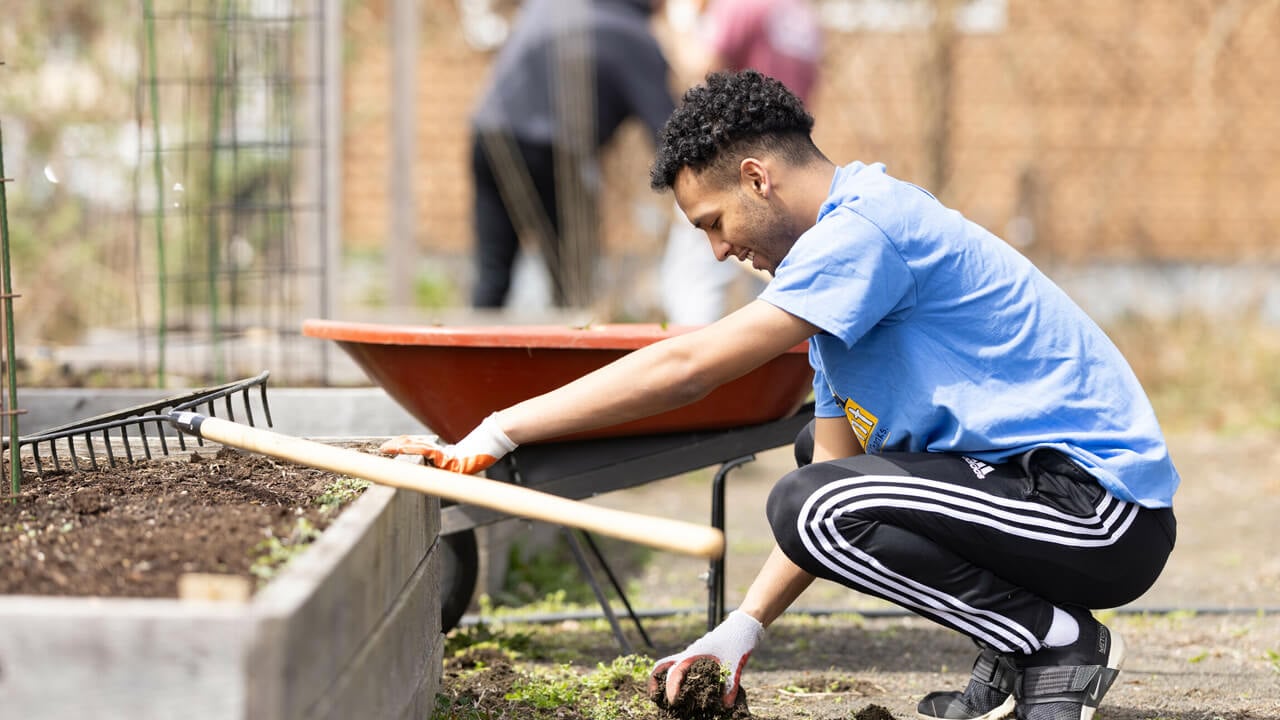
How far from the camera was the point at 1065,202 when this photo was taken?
29.4 feet

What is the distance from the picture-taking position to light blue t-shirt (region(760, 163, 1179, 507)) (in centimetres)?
213

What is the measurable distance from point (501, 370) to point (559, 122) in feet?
11.5

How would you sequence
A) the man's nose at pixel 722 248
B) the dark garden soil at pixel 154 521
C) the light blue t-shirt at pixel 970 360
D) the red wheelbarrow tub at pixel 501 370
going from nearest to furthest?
the dark garden soil at pixel 154 521, the light blue t-shirt at pixel 970 360, the man's nose at pixel 722 248, the red wheelbarrow tub at pixel 501 370

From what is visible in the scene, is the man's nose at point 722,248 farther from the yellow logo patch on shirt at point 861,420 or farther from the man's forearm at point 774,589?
the man's forearm at point 774,589

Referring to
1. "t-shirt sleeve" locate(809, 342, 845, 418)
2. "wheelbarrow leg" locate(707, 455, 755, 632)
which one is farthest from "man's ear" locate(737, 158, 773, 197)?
"wheelbarrow leg" locate(707, 455, 755, 632)

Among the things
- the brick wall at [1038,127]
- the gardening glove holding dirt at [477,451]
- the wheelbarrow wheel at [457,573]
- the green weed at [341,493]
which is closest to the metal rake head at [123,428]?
the green weed at [341,493]

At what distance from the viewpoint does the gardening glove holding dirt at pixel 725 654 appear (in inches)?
91.2

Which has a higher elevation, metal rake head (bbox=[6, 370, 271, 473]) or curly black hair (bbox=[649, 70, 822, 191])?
curly black hair (bbox=[649, 70, 822, 191])

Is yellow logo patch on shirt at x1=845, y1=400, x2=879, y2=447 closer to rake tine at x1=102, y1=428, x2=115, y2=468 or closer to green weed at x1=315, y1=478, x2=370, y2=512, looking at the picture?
green weed at x1=315, y1=478, x2=370, y2=512

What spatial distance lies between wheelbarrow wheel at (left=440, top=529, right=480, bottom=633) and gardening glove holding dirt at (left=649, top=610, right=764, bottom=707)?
76 centimetres

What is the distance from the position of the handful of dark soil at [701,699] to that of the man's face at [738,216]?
740 mm

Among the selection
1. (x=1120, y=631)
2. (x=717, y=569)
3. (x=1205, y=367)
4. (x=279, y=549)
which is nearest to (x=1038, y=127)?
(x=1205, y=367)

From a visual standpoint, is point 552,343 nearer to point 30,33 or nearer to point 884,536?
point 884,536

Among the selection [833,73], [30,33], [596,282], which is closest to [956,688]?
[596,282]
